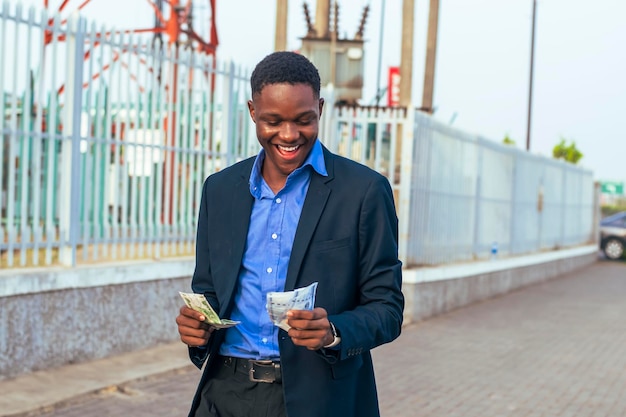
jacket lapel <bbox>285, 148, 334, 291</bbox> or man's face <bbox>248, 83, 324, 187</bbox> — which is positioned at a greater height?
man's face <bbox>248, 83, 324, 187</bbox>

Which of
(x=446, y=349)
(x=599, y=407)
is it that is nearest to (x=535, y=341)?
(x=446, y=349)

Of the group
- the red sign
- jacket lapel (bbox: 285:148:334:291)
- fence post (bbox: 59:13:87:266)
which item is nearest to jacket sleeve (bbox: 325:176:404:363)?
jacket lapel (bbox: 285:148:334:291)

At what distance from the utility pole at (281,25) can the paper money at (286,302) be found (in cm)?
1287

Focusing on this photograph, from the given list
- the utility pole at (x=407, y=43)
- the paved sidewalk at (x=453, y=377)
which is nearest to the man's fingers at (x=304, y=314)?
the paved sidewalk at (x=453, y=377)

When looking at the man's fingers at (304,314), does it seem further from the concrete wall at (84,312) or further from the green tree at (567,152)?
the green tree at (567,152)

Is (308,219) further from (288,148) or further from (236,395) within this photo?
(236,395)

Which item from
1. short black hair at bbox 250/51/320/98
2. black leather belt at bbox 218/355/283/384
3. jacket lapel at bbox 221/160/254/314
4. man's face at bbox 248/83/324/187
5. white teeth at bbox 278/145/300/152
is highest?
short black hair at bbox 250/51/320/98

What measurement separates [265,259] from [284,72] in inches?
20.6

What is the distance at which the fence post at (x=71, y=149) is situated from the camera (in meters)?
7.65

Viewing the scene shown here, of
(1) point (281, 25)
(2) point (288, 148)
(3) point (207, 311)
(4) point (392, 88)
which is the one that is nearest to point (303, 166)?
(2) point (288, 148)

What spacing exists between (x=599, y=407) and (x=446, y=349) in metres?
2.82

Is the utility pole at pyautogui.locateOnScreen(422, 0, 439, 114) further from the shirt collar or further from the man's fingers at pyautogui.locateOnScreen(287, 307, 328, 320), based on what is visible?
the man's fingers at pyautogui.locateOnScreen(287, 307, 328, 320)

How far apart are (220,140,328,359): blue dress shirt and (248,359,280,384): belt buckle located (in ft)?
0.05

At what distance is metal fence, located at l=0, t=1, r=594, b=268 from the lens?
7.23m
